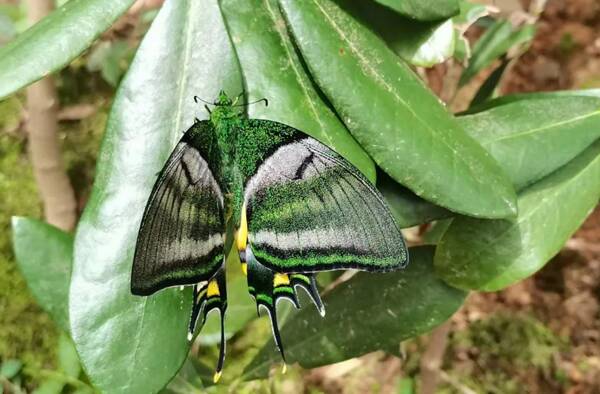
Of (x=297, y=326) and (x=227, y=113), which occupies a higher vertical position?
(x=227, y=113)

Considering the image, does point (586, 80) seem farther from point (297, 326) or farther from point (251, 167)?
point (251, 167)

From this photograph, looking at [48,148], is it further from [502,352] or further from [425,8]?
[502,352]

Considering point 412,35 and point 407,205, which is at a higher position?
point 412,35

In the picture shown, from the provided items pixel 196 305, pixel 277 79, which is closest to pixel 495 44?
pixel 277 79

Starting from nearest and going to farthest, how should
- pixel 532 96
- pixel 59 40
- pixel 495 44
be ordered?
pixel 59 40, pixel 532 96, pixel 495 44

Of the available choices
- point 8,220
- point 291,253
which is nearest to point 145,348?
point 291,253

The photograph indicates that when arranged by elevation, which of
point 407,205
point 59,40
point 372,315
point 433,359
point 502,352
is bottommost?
point 502,352

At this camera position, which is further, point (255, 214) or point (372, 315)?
point (372, 315)

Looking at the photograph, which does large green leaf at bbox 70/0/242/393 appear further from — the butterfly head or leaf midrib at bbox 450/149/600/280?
leaf midrib at bbox 450/149/600/280
